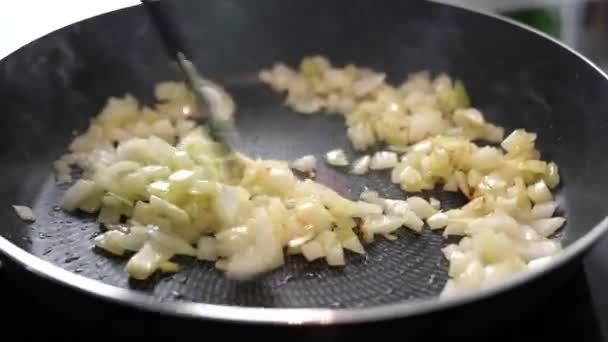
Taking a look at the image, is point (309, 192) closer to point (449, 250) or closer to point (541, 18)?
point (449, 250)

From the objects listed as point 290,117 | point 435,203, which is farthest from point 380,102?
point 435,203

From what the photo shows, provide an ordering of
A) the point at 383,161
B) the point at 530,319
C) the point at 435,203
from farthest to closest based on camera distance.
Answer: the point at 383,161, the point at 435,203, the point at 530,319

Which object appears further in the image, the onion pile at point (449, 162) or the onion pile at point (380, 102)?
the onion pile at point (380, 102)

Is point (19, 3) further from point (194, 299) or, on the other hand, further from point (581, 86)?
point (581, 86)

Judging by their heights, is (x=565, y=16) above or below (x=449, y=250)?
above

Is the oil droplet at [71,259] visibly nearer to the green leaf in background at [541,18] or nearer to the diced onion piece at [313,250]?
the diced onion piece at [313,250]

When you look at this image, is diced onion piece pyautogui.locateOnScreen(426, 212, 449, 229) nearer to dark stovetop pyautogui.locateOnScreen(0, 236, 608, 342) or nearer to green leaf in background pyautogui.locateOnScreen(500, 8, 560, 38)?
dark stovetop pyautogui.locateOnScreen(0, 236, 608, 342)

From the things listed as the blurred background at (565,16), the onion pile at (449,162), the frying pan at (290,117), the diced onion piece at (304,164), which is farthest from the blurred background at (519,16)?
the diced onion piece at (304,164)
